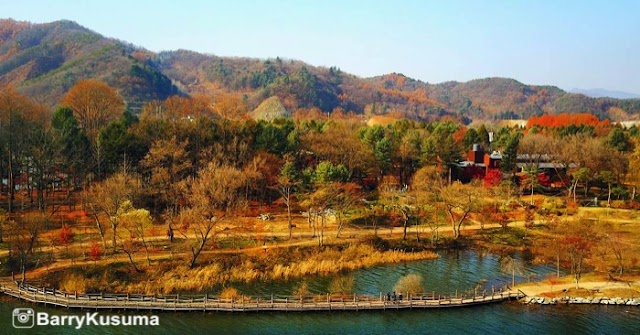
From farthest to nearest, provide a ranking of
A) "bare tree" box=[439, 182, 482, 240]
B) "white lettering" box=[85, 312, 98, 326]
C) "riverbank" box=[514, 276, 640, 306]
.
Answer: "bare tree" box=[439, 182, 482, 240] → "riverbank" box=[514, 276, 640, 306] → "white lettering" box=[85, 312, 98, 326]

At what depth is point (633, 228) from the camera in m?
53.8

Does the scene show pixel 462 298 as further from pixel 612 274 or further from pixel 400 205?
pixel 400 205

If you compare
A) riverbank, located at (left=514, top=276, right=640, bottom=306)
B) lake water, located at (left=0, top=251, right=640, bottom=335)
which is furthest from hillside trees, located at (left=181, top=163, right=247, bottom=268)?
riverbank, located at (left=514, top=276, right=640, bottom=306)

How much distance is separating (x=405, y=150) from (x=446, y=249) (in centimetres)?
2467

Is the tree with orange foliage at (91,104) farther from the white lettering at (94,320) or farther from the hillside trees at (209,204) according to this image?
the white lettering at (94,320)

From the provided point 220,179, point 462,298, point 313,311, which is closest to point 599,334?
point 462,298

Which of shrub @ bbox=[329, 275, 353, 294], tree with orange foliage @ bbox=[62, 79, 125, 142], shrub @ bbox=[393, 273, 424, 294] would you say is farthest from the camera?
tree with orange foliage @ bbox=[62, 79, 125, 142]

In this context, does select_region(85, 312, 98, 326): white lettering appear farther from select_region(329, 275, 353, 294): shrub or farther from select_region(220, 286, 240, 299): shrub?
select_region(329, 275, 353, 294): shrub

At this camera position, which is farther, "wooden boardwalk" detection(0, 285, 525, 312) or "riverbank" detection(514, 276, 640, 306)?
"riverbank" detection(514, 276, 640, 306)

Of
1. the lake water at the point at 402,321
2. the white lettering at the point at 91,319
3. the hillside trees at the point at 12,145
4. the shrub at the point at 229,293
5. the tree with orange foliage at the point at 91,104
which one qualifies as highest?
the tree with orange foliage at the point at 91,104

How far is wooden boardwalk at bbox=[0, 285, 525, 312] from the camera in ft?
108

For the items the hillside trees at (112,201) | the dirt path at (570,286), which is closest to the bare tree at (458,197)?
the dirt path at (570,286)

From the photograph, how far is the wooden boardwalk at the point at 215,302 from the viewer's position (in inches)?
1298

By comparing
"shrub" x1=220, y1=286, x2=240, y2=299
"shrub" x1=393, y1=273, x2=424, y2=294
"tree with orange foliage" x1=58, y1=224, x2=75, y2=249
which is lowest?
"shrub" x1=220, y1=286, x2=240, y2=299
